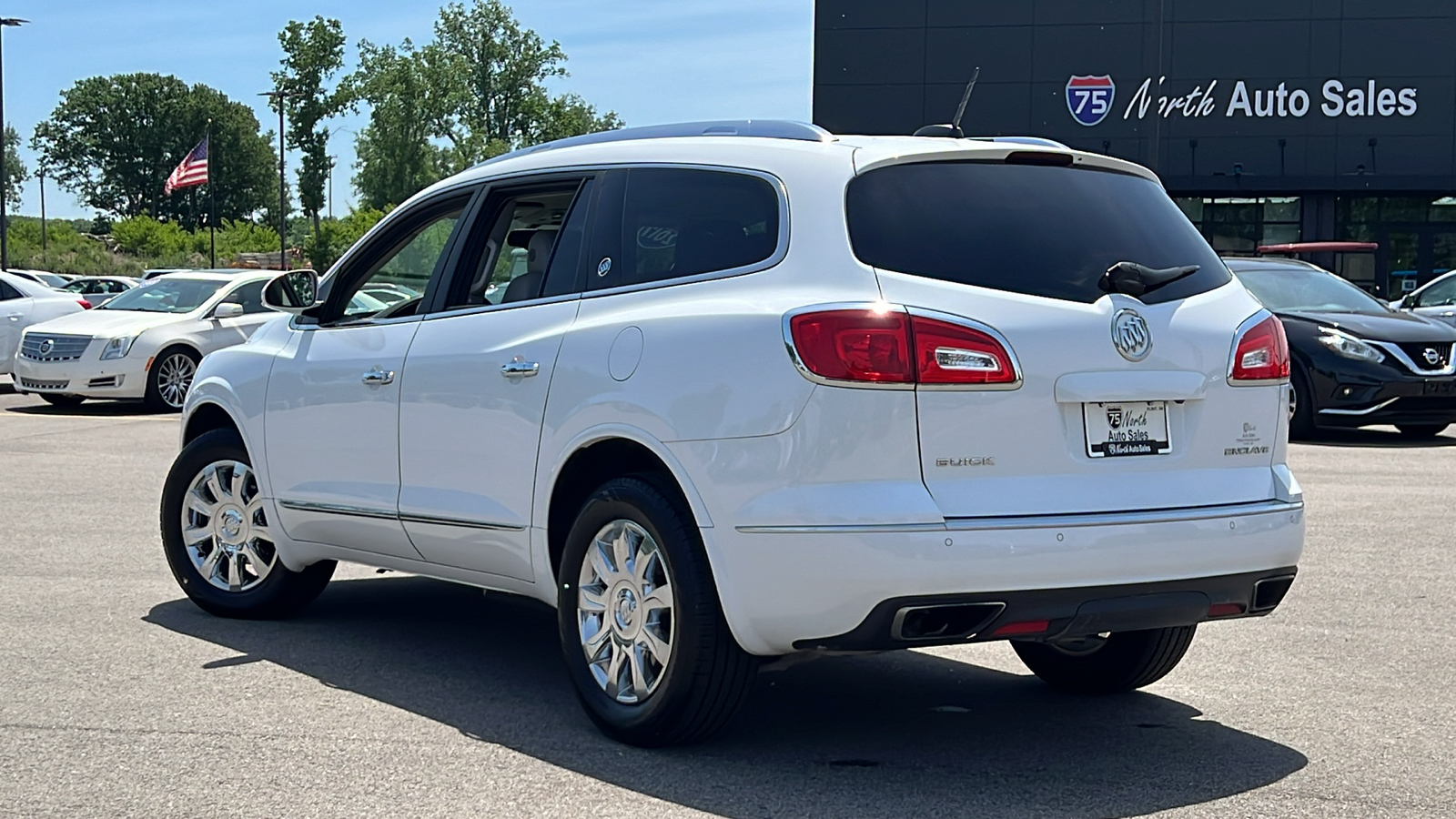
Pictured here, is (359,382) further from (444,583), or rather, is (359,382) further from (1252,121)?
(1252,121)

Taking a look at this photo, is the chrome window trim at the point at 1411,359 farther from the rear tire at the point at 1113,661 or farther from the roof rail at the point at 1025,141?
the roof rail at the point at 1025,141

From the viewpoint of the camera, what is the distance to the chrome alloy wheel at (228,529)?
7129 mm

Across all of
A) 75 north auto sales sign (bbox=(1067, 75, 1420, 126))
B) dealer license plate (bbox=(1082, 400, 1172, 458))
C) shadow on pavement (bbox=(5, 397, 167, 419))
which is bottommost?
shadow on pavement (bbox=(5, 397, 167, 419))

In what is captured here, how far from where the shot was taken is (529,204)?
611cm

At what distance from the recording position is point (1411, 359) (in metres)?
14.8

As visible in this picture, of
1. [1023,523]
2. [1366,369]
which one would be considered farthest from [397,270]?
[1366,369]

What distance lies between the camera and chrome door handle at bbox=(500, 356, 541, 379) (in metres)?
5.46

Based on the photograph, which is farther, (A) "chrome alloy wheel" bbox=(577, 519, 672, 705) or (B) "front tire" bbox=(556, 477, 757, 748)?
(A) "chrome alloy wheel" bbox=(577, 519, 672, 705)

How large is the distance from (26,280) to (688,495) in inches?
766

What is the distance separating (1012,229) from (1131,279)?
1.17 feet

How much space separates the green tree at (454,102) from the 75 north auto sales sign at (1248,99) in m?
52.3

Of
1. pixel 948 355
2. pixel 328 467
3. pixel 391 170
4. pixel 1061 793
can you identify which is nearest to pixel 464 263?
pixel 328 467

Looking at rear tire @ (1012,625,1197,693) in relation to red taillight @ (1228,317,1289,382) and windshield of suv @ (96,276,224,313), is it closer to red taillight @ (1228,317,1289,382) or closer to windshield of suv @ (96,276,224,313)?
red taillight @ (1228,317,1289,382)

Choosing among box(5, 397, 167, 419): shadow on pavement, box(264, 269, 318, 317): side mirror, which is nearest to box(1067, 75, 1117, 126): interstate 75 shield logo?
box(5, 397, 167, 419): shadow on pavement
